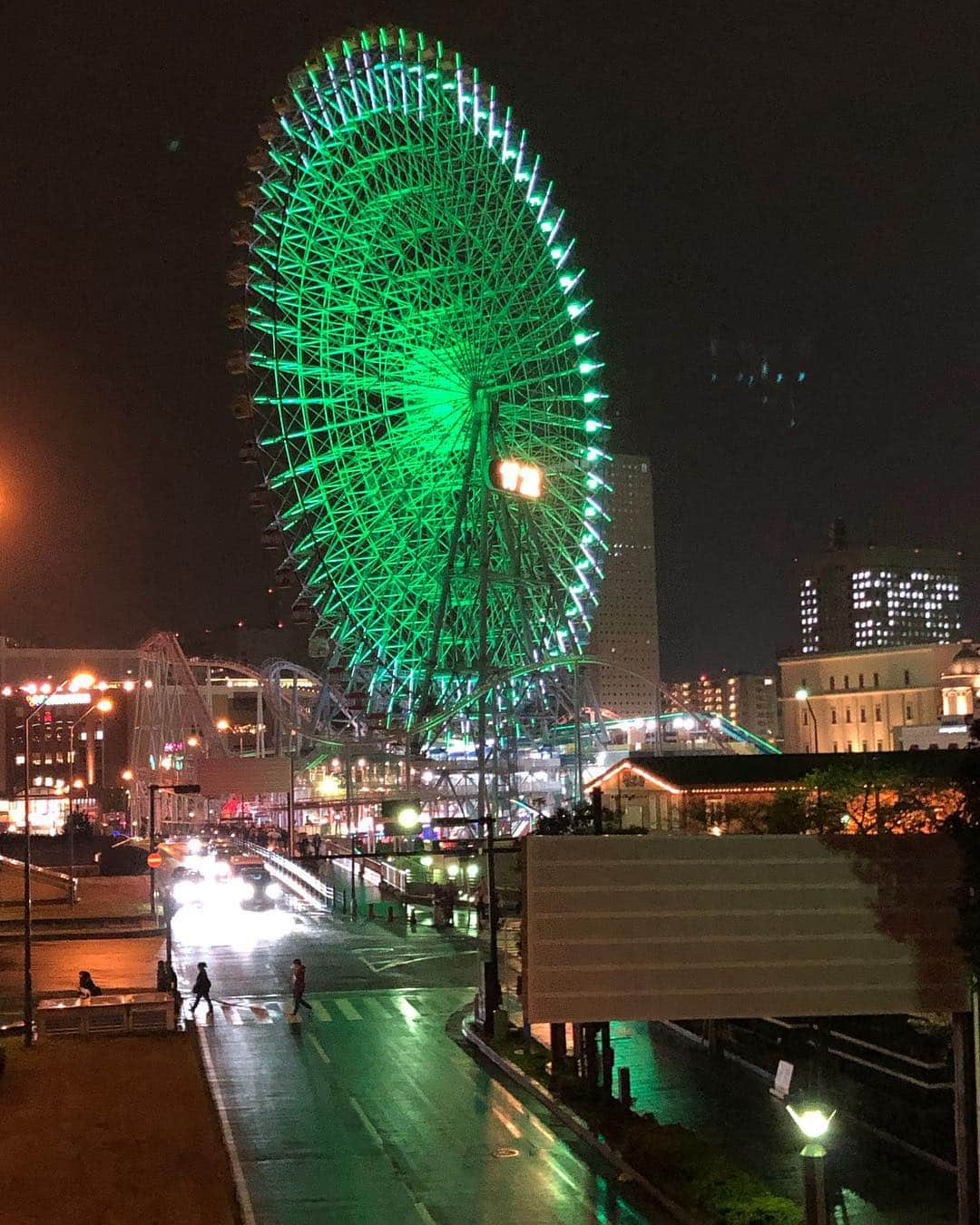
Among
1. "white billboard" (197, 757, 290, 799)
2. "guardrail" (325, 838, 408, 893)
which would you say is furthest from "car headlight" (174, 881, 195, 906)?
"white billboard" (197, 757, 290, 799)

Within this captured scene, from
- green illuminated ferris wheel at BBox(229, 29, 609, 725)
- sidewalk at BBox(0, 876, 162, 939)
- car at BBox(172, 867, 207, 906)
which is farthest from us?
car at BBox(172, 867, 207, 906)

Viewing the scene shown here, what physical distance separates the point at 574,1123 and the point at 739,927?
23.0ft

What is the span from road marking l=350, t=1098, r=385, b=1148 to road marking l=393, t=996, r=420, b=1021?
9227mm

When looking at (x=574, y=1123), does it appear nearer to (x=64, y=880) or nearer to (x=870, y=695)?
(x=64, y=880)

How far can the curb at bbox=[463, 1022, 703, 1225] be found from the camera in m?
19.0

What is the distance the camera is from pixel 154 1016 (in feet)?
107

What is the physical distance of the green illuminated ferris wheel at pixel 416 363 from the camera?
58.9m

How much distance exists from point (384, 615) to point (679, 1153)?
55105mm

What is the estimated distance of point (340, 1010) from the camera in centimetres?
3556

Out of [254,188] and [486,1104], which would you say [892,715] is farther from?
[486,1104]

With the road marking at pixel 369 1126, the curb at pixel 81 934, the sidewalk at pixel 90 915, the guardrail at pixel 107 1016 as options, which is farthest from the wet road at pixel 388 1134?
the sidewalk at pixel 90 915

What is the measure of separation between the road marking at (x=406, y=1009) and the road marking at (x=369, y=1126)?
30.3ft

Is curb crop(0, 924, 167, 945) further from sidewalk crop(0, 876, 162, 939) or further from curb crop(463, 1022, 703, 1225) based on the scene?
Result: curb crop(463, 1022, 703, 1225)

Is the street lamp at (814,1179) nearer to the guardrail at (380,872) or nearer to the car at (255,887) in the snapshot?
the car at (255,887)
